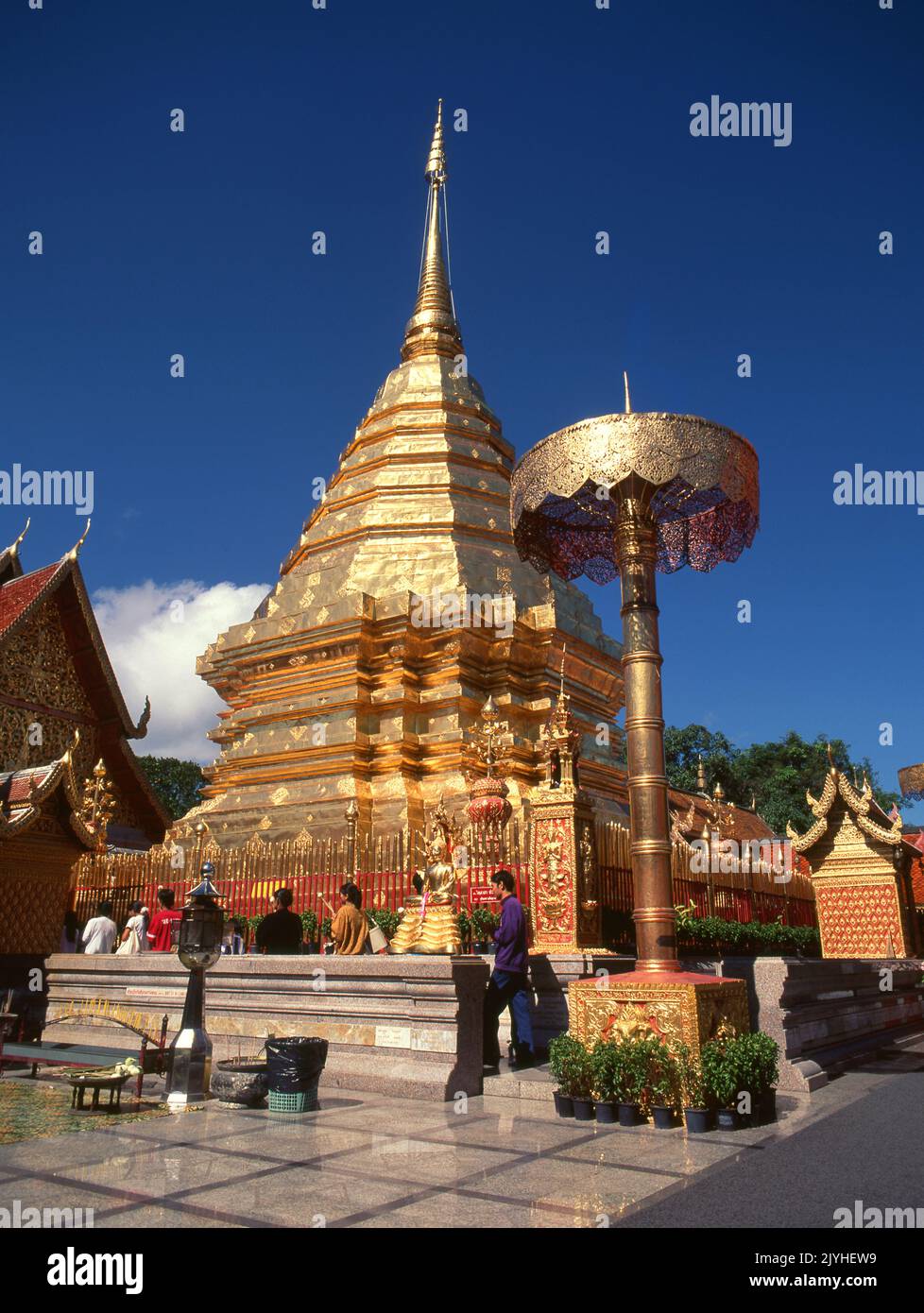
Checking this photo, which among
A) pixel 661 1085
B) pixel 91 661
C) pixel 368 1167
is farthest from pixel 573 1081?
pixel 91 661

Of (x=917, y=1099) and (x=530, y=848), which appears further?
(x=530, y=848)

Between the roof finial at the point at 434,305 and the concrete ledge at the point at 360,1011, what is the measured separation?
760 inches

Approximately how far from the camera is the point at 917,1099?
752 centimetres

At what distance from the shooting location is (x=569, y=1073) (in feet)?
22.1

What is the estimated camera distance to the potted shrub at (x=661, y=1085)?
20.6ft

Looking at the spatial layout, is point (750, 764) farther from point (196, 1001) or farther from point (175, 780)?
point (196, 1001)

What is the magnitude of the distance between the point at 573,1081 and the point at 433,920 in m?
2.73

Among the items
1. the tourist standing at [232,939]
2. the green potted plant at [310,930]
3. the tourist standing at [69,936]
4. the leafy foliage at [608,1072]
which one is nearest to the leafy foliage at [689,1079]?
the leafy foliage at [608,1072]

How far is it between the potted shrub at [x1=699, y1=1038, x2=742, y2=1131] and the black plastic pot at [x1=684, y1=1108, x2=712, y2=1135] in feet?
0.20

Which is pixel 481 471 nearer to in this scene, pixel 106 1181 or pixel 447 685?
pixel 447 685

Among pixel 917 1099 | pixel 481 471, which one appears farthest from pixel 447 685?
pixel 917 1099
